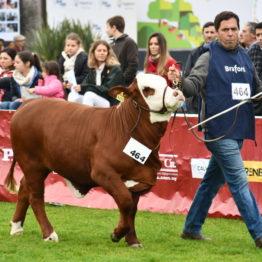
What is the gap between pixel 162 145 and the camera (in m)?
10.4

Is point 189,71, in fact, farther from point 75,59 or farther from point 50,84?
point 75,59

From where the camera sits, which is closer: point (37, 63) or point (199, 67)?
point (199, 67)

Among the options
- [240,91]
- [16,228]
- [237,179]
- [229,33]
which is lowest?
[16,228]

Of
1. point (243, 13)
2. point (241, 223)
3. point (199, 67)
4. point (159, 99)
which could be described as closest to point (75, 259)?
point (159, 99)

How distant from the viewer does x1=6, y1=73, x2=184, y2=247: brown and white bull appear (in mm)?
7684

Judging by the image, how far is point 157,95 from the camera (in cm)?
763

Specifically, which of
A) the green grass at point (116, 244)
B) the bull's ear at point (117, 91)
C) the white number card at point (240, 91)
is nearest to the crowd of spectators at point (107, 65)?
the green grass at point (116, 244)

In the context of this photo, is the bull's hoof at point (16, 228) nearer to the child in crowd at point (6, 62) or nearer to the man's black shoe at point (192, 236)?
the man's black shoe at point (192, 236)

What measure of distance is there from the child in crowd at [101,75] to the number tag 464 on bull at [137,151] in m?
4.24

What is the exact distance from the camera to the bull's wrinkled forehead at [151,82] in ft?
24.9

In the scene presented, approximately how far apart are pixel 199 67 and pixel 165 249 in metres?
1.73

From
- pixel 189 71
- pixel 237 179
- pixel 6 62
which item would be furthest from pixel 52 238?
pixel 6 62

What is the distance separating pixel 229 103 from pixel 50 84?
4.99 meters

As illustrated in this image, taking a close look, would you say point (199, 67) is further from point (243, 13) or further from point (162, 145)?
point (243, 13)
